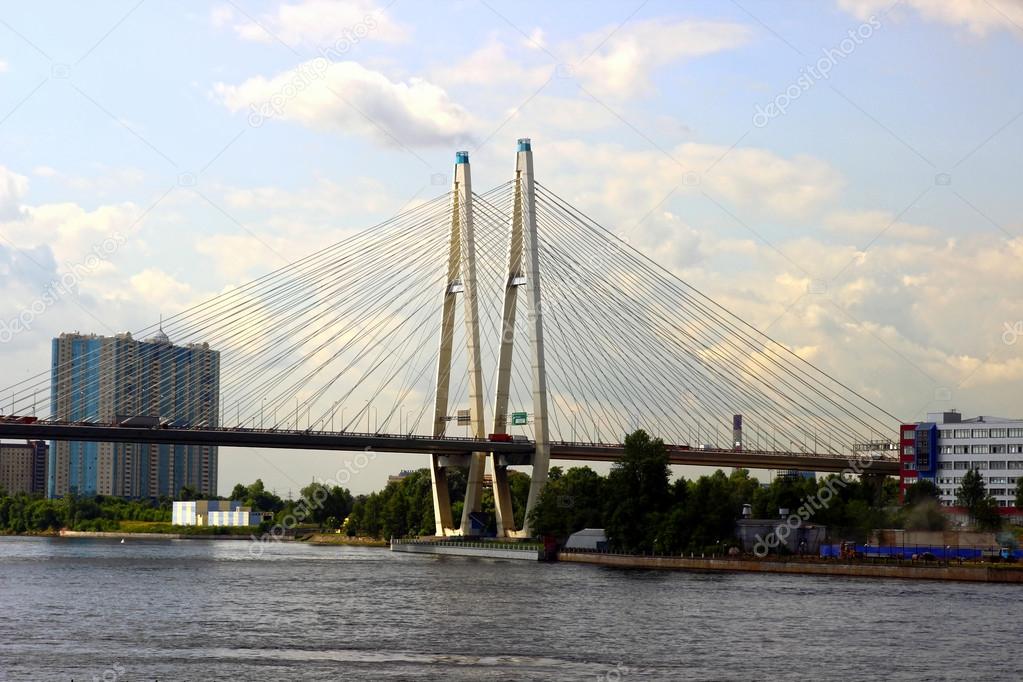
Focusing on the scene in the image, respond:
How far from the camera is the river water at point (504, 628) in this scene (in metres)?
35.8

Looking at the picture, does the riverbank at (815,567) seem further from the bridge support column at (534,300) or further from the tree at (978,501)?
the tree at (978,501)

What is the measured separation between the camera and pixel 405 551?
11256 centimetres

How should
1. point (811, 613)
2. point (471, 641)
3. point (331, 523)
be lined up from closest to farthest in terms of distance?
1. point (471, 641)
2. point (811, 613)
3. point (331, 523)

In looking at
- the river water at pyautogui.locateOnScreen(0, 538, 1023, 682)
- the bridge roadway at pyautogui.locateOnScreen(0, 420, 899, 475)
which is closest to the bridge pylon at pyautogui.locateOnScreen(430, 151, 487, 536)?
the bridge roadway at pyautogui.locateOnScreen(0, 420, 899, 475)

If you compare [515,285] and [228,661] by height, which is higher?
[515,285]

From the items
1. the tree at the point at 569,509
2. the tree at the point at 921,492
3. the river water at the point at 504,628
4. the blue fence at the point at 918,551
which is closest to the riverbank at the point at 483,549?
the tree at the point at 569,509

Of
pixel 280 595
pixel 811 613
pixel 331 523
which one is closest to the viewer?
pixel 811 613

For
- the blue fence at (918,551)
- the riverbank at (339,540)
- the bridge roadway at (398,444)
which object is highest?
the bridge roadway at (398,444)

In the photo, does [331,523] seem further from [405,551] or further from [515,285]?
[515,285]

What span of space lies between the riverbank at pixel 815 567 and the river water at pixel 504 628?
2.72m

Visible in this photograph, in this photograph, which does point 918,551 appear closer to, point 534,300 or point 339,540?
point 534,300

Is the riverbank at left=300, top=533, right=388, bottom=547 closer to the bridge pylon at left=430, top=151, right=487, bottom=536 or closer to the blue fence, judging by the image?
the bridge pylon at left=430, top=151, right=487, bottom=536

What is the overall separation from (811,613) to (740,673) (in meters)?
15.6

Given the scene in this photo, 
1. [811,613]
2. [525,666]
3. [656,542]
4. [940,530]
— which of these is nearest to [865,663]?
[525,666]
